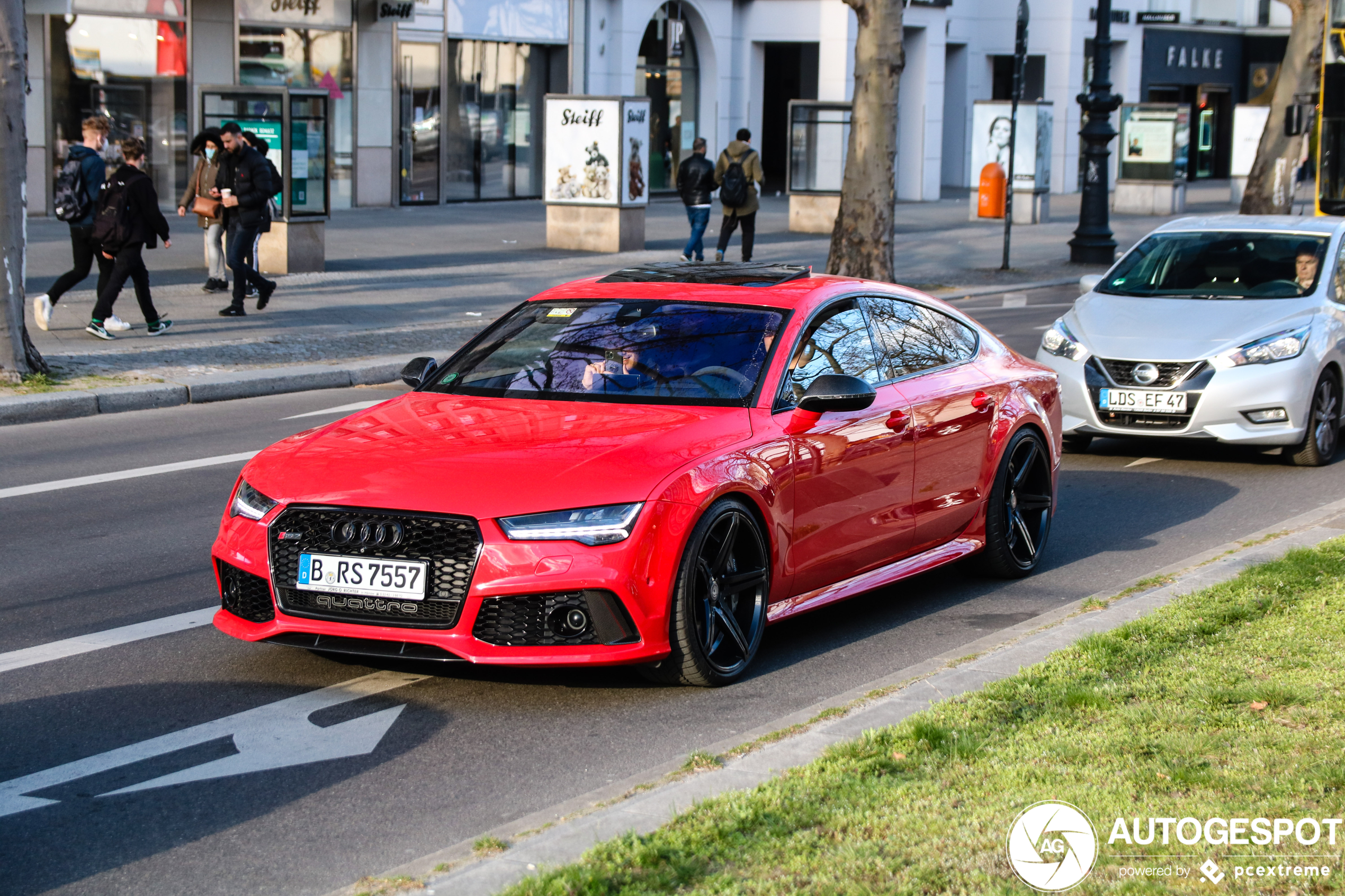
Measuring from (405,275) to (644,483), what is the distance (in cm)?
1693

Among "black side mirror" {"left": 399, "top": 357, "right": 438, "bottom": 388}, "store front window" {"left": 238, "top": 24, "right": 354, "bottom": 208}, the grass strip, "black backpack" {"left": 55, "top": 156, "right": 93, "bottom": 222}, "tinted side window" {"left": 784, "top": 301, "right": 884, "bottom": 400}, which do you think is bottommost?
the grass strip

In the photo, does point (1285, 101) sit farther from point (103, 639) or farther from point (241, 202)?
point (103, 639)

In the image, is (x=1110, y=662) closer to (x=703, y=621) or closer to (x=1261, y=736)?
(x=1261, y=736)

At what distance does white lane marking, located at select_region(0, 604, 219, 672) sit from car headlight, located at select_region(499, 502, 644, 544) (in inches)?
67.4

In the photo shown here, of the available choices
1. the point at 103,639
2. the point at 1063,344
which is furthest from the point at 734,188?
the point at 103,639

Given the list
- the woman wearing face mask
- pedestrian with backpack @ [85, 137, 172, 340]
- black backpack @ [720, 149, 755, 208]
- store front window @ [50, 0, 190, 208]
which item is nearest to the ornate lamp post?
black backpack @ [720, 149, 755, 208]

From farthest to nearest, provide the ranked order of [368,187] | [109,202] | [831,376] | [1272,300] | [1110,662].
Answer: [368,187]
[109,202]
[1272,300]
[831,376]
[1110,662]

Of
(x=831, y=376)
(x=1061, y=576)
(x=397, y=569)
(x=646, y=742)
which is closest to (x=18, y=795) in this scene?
(x=397, y=569)

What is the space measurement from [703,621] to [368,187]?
28282 millimetres

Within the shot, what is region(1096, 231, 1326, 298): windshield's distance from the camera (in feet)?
39.7

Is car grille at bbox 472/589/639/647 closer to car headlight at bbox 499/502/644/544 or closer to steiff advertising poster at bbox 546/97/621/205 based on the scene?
car headlight at bbox 499/502/644/544

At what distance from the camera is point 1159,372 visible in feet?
36.5

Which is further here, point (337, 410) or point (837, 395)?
point (337, 410)

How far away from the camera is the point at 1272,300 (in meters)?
11.9
